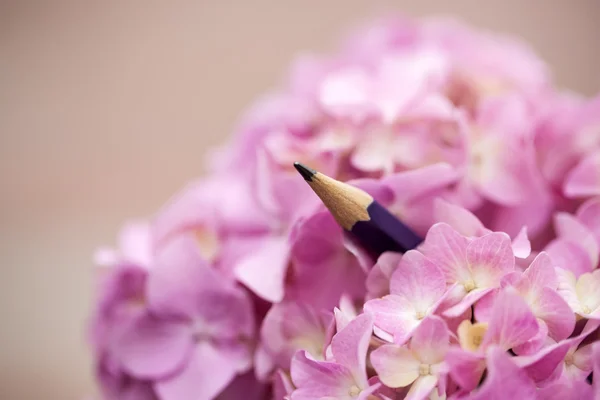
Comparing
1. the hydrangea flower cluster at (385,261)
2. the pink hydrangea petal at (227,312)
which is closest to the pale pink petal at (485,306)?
the hydrangea flower cluster at (385,261)

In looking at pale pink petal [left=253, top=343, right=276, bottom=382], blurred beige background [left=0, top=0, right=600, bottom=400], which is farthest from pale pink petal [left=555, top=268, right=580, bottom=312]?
blurred beige background [left=0, top=0, right=600, bottom=400]

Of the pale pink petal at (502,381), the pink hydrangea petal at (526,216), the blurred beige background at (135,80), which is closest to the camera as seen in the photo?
the pale pink petal at (502,381)

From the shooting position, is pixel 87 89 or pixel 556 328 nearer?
pixel 556 328

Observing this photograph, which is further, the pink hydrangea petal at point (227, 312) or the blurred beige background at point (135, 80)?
the blurred beige background at point (135, 80)

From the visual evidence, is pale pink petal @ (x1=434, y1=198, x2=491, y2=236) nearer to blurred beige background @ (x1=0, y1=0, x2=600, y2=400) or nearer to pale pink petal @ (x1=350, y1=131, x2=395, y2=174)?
pale pink petal @ (x1=350, y1=131, x2=395, y2=174)

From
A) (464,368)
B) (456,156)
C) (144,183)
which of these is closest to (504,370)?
(464,368)

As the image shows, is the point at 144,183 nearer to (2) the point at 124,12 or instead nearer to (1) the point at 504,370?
(2) the point at 124,12

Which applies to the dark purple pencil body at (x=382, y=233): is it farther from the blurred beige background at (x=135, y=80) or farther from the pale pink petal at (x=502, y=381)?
the blurred beige background at (x=135, y=80)
